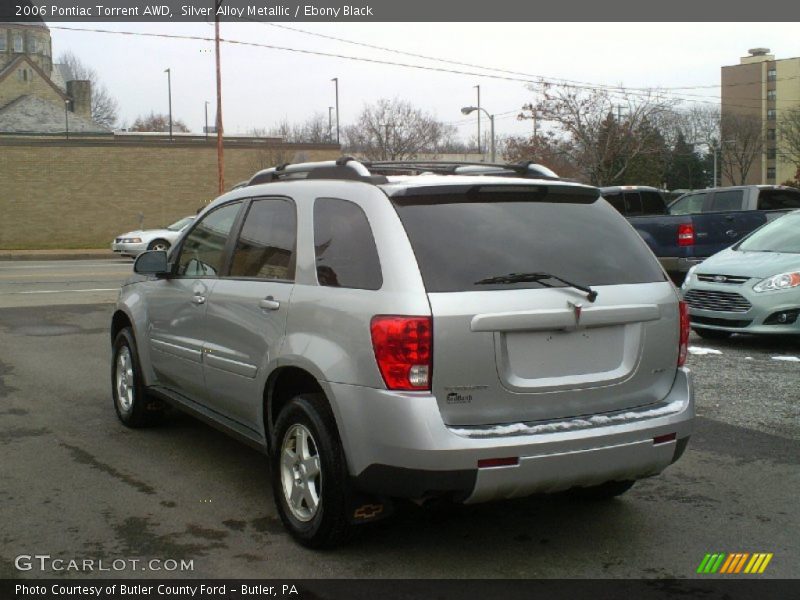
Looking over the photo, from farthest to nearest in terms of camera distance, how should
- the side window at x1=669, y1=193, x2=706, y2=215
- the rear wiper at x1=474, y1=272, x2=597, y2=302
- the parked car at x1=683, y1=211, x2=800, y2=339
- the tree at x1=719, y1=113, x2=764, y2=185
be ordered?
the tree at x1=719, y1=113, x2=764, y2=185, the side window at x1=669, y1=193, x2=706, y2=215, the parked car at x1=683, y1=211, x2=800, y2=339, the rear wiper at x1=474, y1=272, x2=597, y2=302

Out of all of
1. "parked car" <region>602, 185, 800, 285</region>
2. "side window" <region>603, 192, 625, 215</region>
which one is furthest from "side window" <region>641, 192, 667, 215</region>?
"parked car" <region>602, 185, 800, 285</region>

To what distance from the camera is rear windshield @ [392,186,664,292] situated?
13.5ft

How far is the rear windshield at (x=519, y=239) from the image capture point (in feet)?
13.5

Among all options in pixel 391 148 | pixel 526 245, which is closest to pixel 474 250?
pixel 526 245

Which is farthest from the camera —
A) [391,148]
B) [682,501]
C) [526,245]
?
[391,148]

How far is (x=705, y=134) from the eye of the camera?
291 feet

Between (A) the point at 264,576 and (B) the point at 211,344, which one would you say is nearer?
(A) the point at 264,576

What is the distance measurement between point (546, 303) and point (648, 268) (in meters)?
0.80

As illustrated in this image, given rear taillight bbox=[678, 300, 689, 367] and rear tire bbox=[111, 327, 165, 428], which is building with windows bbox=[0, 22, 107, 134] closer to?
rear tire bbox=[111, 327, 165, 428]

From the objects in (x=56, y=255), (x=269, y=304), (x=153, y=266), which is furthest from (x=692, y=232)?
(x=56, y=255)

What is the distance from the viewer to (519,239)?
432 centimetres

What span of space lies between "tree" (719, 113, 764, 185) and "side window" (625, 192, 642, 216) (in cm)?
7386

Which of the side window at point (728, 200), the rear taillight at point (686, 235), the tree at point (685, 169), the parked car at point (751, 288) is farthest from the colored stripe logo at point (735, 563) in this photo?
the tree at point (685, 169)

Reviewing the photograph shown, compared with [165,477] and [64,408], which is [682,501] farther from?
[64,408]
